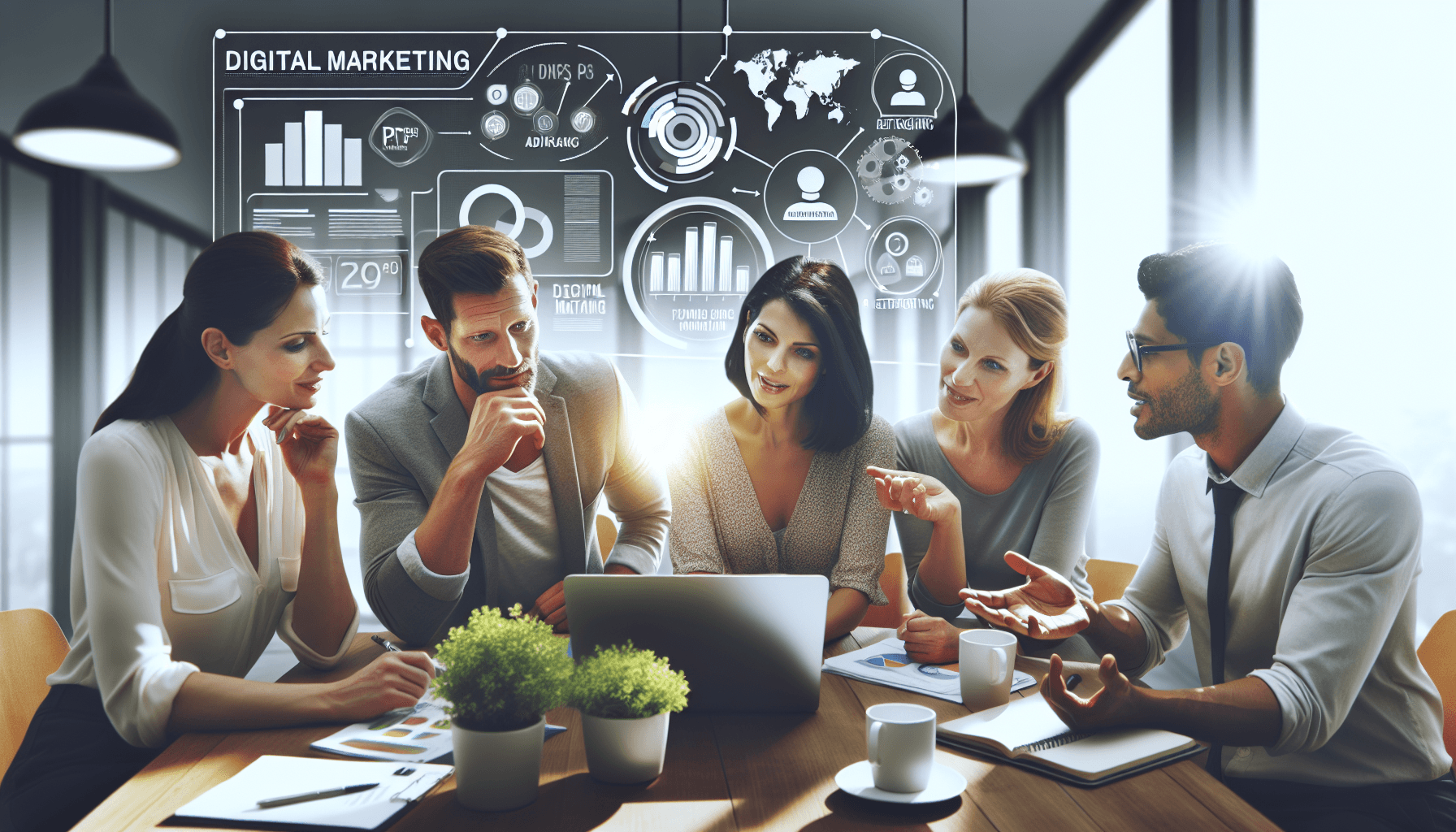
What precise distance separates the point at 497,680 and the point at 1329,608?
1.41 m

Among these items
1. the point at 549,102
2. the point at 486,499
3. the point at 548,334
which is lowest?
the point at 486,499

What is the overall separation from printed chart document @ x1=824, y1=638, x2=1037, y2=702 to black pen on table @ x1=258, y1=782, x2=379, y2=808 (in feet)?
2.82

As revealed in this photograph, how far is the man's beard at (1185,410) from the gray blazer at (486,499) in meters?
1.32

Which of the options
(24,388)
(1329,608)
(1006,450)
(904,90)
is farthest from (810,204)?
(24,388)

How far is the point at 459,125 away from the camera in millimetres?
3404

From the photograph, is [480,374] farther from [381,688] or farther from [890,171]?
[890,171]

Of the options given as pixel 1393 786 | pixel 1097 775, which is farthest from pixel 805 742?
pixel 1393 786

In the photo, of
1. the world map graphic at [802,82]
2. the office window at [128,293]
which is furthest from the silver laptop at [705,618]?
the office window at [128,293]

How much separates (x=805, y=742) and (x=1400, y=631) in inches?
A: 45.9

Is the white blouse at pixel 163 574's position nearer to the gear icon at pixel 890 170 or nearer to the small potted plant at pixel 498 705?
the small potted plant at pixel 498 705

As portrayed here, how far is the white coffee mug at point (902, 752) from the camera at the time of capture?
1120 mm

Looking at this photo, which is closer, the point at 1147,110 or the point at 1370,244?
the point at 1370,244

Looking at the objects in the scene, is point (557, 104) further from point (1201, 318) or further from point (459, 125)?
Answer: point (1201, 318)

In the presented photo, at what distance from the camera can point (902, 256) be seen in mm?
3424
